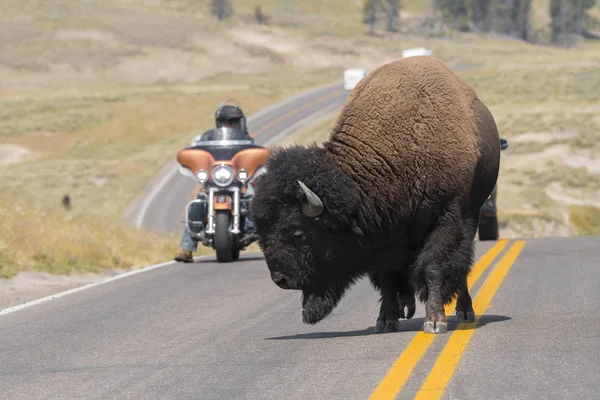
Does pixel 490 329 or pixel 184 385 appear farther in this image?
pixel 490 329

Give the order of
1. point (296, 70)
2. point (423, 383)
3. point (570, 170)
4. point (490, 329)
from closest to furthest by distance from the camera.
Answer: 1. point (423, 383)
2. point (490, 329)
3. point (570, 170)
4. point (296, 70)

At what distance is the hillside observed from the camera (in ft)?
71.9

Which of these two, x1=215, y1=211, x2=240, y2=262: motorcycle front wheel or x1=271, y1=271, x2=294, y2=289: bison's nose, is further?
x1=215, y1=211, x2=240, y2=262: motorcycle front wheel

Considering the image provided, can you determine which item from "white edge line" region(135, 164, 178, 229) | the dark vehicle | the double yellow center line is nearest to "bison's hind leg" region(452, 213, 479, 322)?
the double yellow center line

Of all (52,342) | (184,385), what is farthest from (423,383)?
(52,342)

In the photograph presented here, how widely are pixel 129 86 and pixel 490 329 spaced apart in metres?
86.1

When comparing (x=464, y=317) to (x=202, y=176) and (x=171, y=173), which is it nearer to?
(x=202, y=176)

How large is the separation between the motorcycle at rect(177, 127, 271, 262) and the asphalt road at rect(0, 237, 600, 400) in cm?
354

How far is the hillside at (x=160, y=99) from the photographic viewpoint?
21922mm

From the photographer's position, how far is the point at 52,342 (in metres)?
9.85

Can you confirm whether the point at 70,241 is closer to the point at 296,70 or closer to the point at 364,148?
the point at 364,148

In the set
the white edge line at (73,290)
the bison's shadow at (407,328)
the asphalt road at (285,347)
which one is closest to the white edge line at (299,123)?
the white edge line at (73,290)

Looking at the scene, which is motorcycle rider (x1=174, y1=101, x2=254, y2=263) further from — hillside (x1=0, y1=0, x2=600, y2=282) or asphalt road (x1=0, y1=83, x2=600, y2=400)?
asphalt road (x1=0, y1=83, x2=600, y2=400)

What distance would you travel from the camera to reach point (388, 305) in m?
9.52
